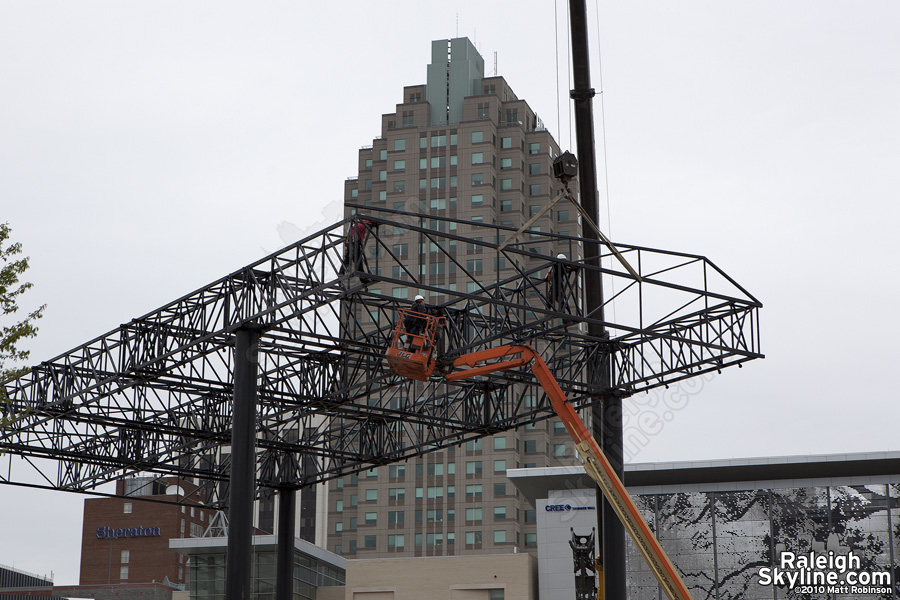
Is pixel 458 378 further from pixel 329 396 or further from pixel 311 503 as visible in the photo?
pixel 311 503

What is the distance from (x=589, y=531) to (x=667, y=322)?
3791cm

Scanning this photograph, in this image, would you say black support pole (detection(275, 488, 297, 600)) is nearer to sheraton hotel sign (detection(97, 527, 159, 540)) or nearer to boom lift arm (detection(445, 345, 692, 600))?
boom lift arm (detection(445, 345, 692, 600))

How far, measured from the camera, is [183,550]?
7550cm

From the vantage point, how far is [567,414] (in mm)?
28016

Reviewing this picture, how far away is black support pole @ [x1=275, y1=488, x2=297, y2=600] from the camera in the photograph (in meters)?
41.8

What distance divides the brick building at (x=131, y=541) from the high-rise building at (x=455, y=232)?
17.2m

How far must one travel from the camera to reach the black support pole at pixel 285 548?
41.8m

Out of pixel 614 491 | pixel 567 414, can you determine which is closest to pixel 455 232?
pixel 567 414

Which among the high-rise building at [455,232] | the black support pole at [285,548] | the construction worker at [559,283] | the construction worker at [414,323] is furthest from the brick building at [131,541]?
the construction worker at [559,283]

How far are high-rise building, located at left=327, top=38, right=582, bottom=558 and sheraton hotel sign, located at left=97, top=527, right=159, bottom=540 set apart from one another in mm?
19255

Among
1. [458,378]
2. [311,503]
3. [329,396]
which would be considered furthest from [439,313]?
[311,503]

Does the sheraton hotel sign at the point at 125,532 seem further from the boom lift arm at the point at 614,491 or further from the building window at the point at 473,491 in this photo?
the boom lift arm at the point at 614,491

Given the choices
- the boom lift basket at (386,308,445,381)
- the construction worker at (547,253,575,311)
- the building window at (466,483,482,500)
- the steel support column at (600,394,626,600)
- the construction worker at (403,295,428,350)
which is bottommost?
the steel support column at (600,394,626,600)

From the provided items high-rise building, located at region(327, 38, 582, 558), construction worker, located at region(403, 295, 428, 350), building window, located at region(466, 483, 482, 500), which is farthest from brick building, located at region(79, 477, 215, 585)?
construction worker, located at region(403, 295, 428, 350)
